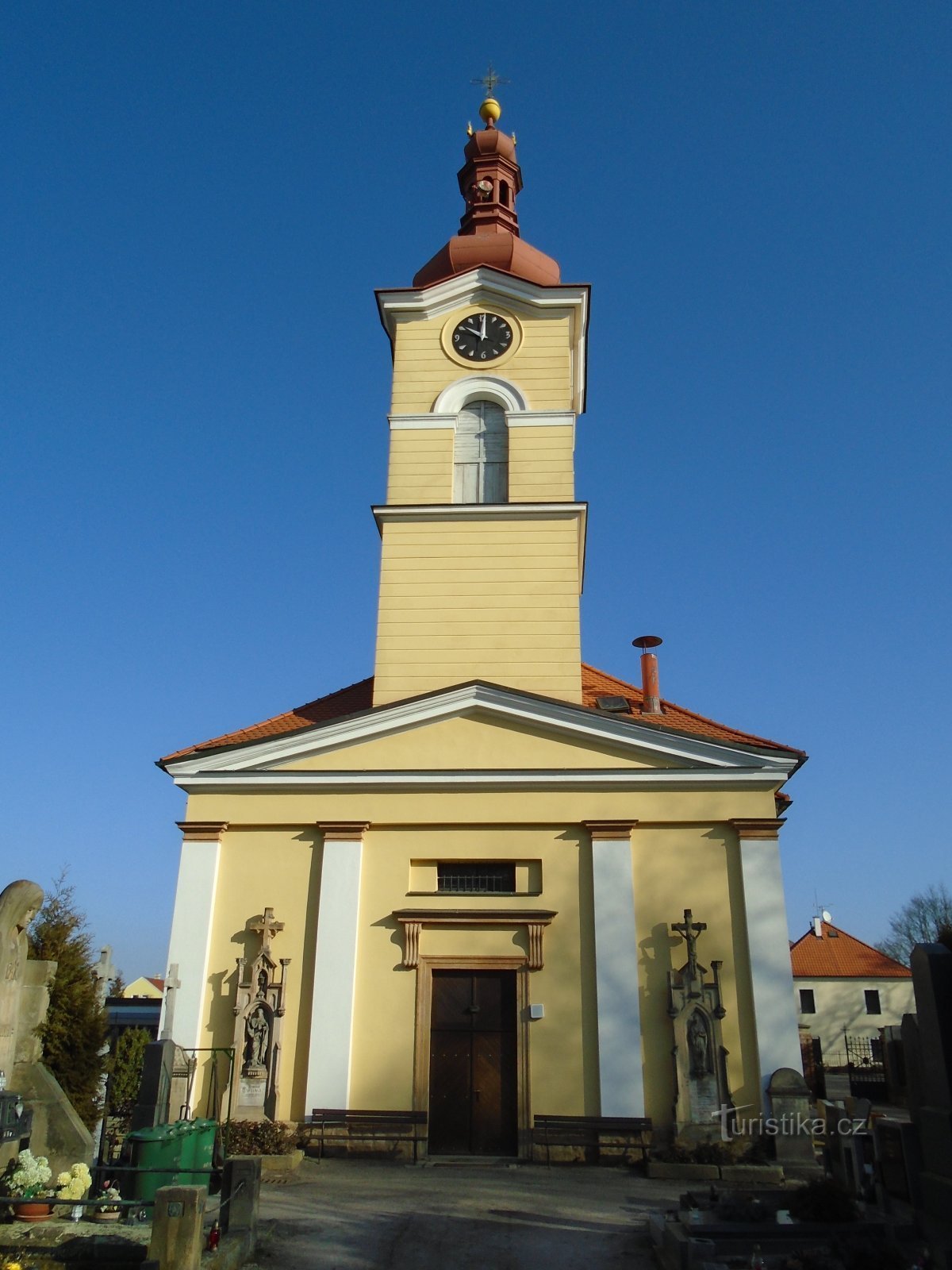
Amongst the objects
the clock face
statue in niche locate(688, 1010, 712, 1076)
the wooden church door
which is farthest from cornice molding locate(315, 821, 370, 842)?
the clock face

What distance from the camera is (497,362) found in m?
18.8

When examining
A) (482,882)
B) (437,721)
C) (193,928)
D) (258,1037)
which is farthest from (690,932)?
(193,928)

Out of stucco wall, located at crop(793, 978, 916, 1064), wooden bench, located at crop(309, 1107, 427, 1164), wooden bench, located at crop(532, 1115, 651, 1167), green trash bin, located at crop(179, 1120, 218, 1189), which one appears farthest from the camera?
stucco wall, located at crop(793, 978, 916, 1064)

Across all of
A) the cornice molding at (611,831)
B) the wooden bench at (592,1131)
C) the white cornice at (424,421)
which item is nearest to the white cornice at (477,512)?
the white cornice at (424,421)

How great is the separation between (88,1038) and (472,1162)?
5.15m

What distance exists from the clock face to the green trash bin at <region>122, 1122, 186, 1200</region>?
13937 mm

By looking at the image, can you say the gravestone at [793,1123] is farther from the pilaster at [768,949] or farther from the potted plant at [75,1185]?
the potted plant at [75,1185]

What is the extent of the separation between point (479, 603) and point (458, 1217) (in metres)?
9.51

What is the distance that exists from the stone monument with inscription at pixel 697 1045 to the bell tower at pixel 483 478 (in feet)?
15.2

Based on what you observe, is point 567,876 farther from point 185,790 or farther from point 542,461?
point 542,461

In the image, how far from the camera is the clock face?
18906 millimetres

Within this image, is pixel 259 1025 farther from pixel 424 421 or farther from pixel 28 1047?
→ pixel 424 421

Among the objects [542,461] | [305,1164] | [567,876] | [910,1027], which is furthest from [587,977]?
[542,461]

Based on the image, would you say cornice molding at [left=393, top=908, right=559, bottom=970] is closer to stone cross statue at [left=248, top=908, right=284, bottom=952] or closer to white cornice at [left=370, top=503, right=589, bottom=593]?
stone cross statue at [left=248, top=908, right=284, bottom=952]
